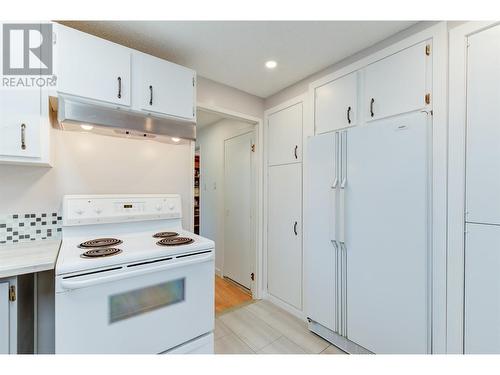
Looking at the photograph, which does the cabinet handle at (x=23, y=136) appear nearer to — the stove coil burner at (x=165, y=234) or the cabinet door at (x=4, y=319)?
the cabinet door at (x=4, y=319)

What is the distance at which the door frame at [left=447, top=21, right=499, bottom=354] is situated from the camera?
1.37 metres

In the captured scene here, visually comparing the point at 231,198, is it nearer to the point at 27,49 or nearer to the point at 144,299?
the point at 144,299

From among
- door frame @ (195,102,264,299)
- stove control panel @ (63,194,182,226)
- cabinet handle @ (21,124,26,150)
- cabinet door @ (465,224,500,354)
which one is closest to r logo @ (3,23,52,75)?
cabinet handle @ (21,124,26,150)

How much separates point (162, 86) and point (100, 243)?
1.15 meters

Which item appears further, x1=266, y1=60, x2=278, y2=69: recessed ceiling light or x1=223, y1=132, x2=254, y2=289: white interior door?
x1=223, y1=132, x2=254, y2=289: white interior door

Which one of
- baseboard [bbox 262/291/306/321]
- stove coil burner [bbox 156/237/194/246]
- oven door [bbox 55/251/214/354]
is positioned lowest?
baseboard [bbox 262/291/306/321]

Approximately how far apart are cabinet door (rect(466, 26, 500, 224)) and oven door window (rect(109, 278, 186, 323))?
68.3 inches

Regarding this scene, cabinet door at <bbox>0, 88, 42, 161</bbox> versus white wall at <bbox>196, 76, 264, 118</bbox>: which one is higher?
white wall at <bbox>196, 76, 264, 118</bbox>

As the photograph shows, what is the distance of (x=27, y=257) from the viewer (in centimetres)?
130

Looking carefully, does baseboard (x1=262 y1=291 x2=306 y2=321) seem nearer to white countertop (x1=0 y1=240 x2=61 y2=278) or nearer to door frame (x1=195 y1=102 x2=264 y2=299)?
door frame (x1=195 y1=102 x2=264 y2=299)

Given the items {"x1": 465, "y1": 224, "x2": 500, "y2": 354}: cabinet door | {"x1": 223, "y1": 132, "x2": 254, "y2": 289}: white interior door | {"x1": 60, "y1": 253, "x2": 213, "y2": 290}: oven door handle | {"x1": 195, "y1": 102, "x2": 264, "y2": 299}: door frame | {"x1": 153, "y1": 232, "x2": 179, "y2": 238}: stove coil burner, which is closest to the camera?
{"x1": 60, "y1": 253, "x2": 213, "y2": 290}: oven door handle

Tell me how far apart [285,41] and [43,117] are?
1638 millimetres

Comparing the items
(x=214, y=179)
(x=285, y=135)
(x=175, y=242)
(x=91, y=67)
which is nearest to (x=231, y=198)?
(x=214, y=179)
